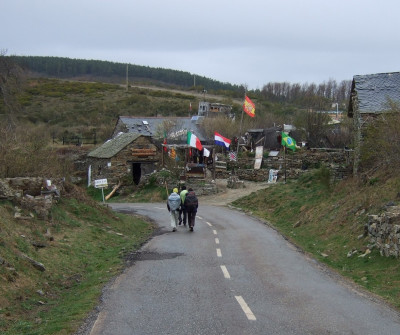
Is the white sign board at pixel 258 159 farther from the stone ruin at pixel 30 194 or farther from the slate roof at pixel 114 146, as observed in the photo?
the stone ruin at pixel 30 194

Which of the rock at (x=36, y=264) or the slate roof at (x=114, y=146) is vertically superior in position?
the slate roof at (x=114, y=146)

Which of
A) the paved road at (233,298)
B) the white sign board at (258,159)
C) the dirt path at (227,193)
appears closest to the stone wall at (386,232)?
the paved road at (233,298)

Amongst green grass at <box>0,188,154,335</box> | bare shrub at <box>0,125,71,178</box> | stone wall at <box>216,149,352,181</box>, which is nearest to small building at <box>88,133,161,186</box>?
stone wall at <box>216,149,352,181</box>

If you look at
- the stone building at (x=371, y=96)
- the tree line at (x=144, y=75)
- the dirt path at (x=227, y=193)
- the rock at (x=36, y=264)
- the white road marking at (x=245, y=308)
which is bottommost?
the dirt path at (x=227, y=193)

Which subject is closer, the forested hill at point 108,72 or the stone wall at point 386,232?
the stone wall at point 386,232

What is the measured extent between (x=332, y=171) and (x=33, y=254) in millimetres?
19206

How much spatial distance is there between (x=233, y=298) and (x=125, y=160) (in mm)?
33083

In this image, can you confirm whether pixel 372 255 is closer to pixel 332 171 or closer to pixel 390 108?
pixel 390 108

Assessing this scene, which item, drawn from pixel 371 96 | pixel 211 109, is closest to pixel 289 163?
pixel 371 96

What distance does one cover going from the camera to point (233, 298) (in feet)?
30.1

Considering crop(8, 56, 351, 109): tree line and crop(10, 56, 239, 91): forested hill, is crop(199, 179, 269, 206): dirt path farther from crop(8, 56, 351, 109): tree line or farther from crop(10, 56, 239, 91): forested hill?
crop(10, 56, 239, 91): forested hill

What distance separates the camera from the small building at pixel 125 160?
41.0 metres

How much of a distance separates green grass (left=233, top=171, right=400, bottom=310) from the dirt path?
14.4ft

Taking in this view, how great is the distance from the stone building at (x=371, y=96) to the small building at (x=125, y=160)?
2097 cm
